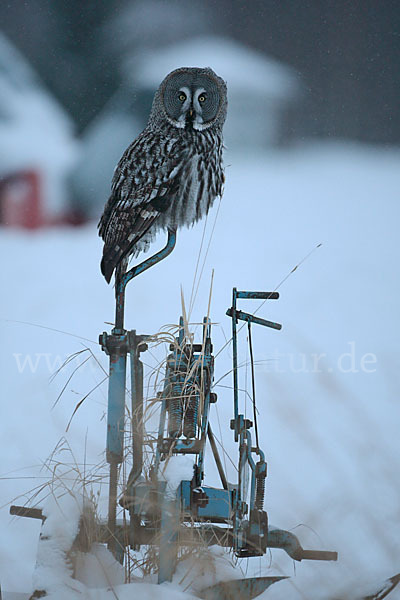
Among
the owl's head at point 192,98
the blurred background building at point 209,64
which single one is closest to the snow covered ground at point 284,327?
the blurred background building at point 209,64

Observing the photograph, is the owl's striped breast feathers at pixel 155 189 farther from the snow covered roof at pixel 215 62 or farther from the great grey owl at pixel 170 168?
the snow covered roof at pixel 215 62

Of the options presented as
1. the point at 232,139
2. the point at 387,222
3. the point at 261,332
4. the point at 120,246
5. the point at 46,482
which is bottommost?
the point at 46,482

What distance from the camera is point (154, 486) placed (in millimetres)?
1243

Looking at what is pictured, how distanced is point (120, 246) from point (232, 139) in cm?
45

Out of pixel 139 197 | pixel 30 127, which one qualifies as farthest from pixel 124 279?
pixel 30 127

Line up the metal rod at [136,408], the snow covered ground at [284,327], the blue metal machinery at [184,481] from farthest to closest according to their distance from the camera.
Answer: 1. the snow covered ground at [284,327]
2. the metal rod at [136,408]
3. the blue metal machinery at [184,481]

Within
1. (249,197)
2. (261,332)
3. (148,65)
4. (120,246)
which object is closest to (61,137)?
(148,65)

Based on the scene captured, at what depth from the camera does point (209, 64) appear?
157cm

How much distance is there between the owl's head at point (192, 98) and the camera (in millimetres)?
1389

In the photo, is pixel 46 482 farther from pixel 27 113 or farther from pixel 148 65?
pixel 148 65

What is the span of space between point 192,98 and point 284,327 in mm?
619

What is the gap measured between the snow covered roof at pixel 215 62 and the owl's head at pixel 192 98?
178 millimetres

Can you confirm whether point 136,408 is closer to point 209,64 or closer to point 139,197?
point 139,197

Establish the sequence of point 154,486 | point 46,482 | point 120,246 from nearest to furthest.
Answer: point 154,486, point 120,246, point 46,482
